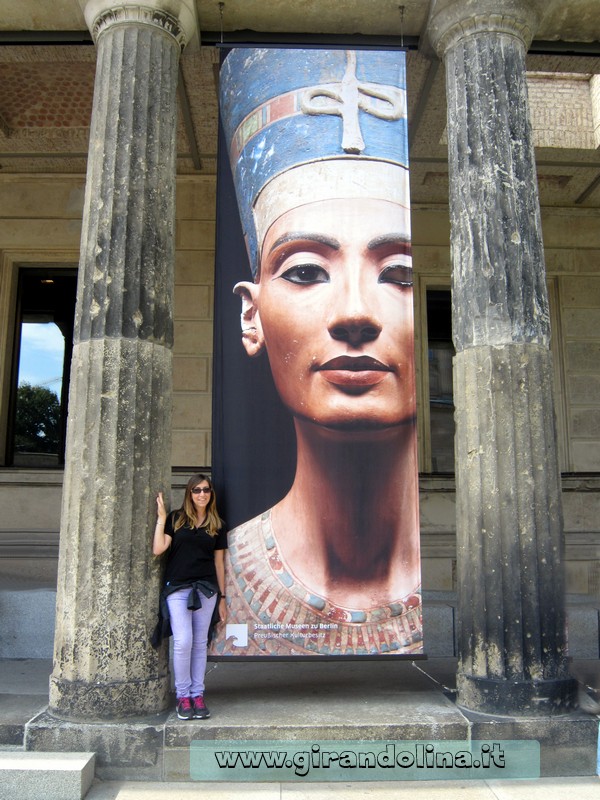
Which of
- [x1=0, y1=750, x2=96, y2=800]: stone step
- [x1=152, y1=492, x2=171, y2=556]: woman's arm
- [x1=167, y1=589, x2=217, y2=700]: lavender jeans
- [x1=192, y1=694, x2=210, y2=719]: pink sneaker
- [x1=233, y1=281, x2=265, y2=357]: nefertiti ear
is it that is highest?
[x1=233, y1=281, x2=265, y2=357]: nefertiti ear

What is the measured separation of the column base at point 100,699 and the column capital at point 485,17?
6020mm

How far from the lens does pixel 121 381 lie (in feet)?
17.4

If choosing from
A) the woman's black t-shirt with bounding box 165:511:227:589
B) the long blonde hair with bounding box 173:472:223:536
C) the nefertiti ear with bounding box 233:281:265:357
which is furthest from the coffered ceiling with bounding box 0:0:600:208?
the woman's black t-shirt with bounding box 165:511:227:589

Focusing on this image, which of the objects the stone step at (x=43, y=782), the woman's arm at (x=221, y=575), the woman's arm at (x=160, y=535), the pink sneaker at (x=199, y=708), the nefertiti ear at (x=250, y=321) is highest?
the nefertiti ear at (x=250, y=321)

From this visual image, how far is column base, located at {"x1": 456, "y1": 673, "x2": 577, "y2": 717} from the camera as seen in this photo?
4996mm

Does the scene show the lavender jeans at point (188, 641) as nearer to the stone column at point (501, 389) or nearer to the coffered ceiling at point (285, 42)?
the stone column at point (501, 389)

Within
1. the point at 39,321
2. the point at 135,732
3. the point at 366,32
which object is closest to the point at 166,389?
the point at 135,732

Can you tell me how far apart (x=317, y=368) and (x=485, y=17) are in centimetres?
343

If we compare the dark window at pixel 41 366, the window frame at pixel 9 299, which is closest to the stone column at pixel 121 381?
the window frame at pixel 9 299

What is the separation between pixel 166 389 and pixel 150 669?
2141 mm

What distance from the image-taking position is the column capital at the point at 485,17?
595 centimetres

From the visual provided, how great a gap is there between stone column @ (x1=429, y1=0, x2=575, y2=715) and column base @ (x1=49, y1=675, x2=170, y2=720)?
2415 millimetres

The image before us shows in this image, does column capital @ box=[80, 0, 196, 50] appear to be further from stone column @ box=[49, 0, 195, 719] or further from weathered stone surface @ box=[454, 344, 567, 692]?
weathered stone surface @ box=[454, 344, 567, 692]

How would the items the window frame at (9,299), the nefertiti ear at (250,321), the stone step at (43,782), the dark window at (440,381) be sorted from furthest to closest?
the dark window at (440,381) < the window frame at (9,299) < the nefertiti ear at (250,321) < the stone step at (43,782)
